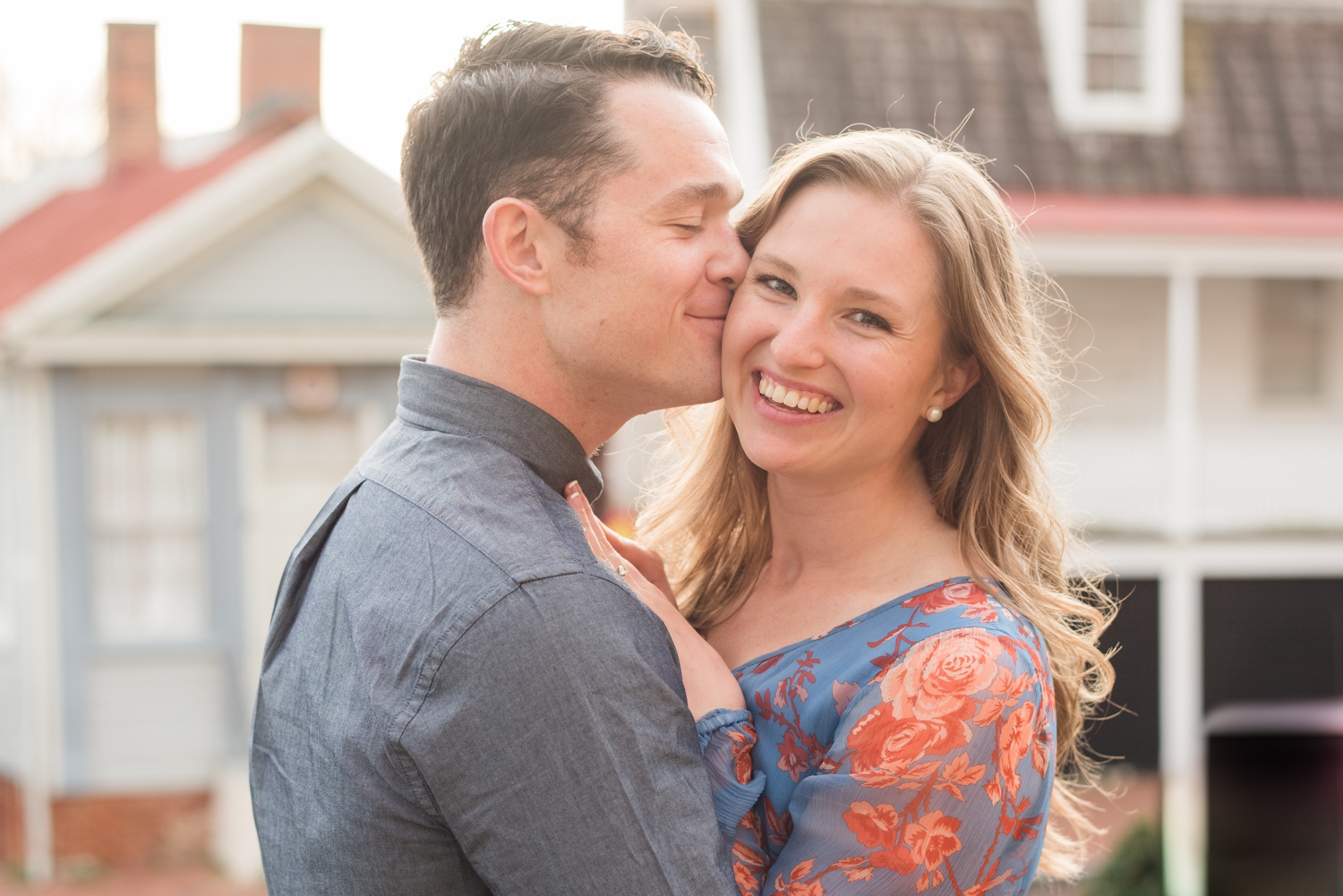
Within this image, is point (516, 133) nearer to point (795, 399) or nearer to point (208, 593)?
point (795, 399)

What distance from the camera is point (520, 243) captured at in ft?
6.57

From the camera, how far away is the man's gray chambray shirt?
5.23 feet

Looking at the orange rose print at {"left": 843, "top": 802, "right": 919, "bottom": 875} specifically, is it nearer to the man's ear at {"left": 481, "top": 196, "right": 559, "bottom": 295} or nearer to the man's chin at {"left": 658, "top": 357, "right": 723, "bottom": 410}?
the man's chin at {"left": 658, "top": 357, "right": 723, "bottom": 410}

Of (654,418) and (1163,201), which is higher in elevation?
(1163,201)

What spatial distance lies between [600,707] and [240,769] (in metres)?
9.17

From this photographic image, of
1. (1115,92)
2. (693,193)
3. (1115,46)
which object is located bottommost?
(693,193)

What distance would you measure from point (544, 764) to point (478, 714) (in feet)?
0.34

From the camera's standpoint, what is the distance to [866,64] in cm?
1183

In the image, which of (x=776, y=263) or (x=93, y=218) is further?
(x=93, y=218)

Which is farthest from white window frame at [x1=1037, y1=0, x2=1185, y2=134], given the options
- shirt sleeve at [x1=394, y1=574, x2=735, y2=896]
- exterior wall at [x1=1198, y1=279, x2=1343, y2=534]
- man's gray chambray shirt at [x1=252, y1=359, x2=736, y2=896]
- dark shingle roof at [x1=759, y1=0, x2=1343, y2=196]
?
shirt sleeve at [x1=394, y1=574, x2=735, y2=896]

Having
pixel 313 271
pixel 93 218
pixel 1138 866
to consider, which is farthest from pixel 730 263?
pixel 93 218

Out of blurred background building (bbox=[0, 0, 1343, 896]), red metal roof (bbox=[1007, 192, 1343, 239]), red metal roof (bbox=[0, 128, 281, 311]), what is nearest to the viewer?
blurred background building (bbox=[0, 0, 1343, 896])

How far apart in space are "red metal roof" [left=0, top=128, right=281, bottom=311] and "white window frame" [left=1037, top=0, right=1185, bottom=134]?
7534 millimetres

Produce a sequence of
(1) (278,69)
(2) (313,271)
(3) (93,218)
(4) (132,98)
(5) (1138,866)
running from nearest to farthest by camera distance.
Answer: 1. (5) (1138,866)
2. (2) (313,271)
3. (3) (93,218)
4. (4) (132,98)
5. (1) (278,69)
